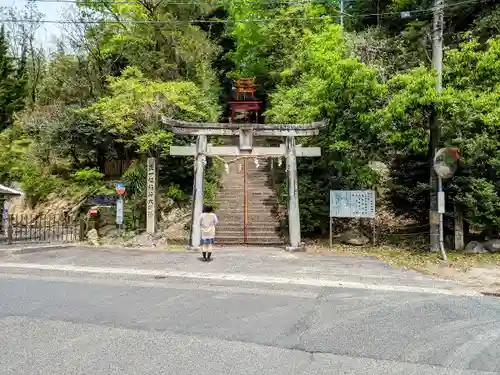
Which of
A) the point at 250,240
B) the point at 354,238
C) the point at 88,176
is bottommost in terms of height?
the point at 250,240

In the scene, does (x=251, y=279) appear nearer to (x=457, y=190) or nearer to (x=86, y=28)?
(x=457, y=190)

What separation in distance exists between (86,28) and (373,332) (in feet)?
75.6

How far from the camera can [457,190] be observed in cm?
1259

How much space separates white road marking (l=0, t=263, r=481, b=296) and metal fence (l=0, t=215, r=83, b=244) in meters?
5.85

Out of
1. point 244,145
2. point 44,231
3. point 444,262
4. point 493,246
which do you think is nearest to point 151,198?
point 244,145

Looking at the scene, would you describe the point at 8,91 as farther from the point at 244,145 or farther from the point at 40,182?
the point at 244,145

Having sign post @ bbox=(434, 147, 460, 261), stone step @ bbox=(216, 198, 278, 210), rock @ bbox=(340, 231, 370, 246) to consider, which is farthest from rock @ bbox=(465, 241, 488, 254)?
stone step @ bbox=(216, 198, 278, 210)

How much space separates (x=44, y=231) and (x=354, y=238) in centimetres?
1293

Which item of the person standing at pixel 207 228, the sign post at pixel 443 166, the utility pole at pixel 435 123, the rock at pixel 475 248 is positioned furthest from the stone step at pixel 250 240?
the rock at pixel 475 248

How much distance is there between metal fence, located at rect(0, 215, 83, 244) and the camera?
1655 centimetres

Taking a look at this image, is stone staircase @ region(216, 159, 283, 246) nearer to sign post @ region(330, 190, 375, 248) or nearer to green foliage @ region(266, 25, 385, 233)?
green foliage @ region(266, 25, 385, 233)

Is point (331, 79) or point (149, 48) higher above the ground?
point (149, 48)

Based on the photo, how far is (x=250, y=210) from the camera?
704 inches

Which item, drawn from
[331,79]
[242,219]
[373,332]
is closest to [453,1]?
[331,79]
